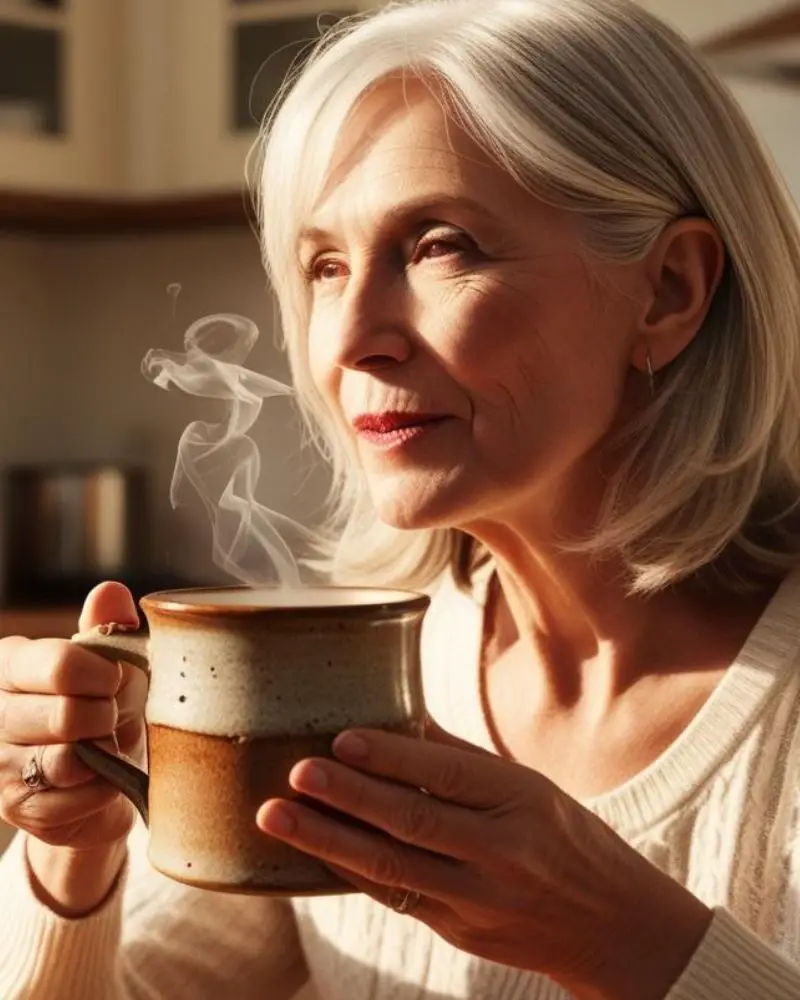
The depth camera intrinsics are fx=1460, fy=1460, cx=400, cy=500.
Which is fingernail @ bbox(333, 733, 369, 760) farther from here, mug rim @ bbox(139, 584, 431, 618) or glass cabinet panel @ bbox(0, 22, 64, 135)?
glass cabinet panel @ bbox(0, 22, 64, 135)

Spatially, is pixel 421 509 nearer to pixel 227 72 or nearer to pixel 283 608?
pixel 283 608

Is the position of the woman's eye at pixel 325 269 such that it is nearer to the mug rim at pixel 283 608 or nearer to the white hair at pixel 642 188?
the white hair at pixel 642 188

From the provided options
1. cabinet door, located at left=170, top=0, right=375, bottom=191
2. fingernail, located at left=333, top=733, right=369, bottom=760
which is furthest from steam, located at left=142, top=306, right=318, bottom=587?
cabinet door, located at left=170, top=0, right=375, bottom=191

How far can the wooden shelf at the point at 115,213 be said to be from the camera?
3107mm

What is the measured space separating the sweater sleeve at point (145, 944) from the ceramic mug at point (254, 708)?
0.35m

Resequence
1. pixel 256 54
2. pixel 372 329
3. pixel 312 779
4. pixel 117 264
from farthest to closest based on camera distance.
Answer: pixel 117 264 → pixel 256 54 → pixel 372 329 → pixel 312 779

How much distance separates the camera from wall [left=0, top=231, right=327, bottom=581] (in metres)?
3.37

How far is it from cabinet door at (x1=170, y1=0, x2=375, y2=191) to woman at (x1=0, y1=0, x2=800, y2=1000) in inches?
73.8

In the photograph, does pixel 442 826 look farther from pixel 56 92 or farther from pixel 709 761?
pixel 56 92

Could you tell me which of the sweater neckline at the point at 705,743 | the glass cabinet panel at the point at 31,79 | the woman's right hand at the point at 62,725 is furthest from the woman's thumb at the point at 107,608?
the glass cabinet panel at the point at 31,79

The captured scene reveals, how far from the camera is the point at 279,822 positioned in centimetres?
74

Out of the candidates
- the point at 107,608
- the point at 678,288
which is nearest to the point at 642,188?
the point at 678,288

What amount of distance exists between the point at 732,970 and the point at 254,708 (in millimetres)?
345

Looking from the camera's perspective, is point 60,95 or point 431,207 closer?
point 431,207
